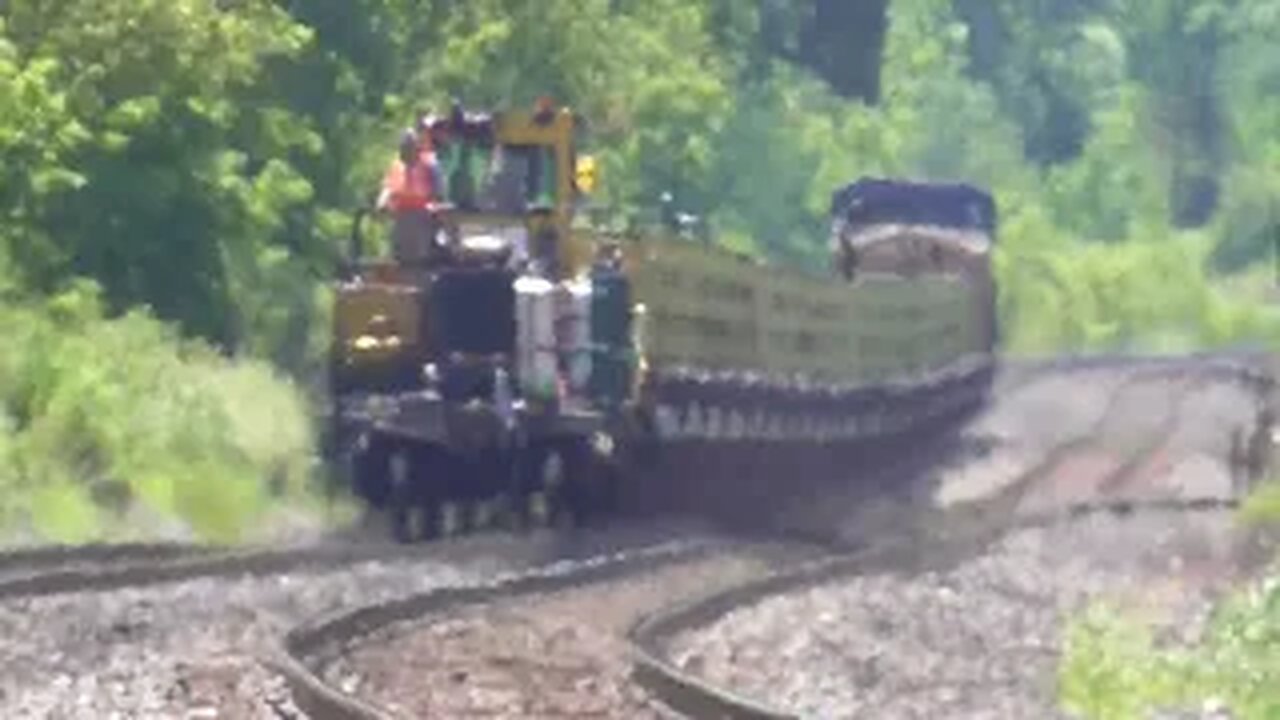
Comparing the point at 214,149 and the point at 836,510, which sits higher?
the point at 214,149

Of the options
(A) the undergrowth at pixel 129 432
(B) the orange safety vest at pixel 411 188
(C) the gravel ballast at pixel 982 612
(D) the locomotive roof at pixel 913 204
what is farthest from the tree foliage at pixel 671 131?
(C) the gravel ballast at pixel 982 612

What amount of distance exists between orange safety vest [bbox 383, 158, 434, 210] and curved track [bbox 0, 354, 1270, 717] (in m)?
3.24

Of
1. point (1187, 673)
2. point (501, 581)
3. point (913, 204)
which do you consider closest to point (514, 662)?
point (1187, 673)

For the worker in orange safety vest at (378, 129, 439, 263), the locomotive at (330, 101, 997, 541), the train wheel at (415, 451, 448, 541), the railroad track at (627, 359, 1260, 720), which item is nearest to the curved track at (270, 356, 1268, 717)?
the railroad track at (627, 359, 1260, 720)

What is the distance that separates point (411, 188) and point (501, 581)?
7.61m

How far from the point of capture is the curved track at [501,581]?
1617 centimetres

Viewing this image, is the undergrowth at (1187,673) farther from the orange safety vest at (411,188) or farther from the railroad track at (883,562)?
the orange safety vest at (411,188)

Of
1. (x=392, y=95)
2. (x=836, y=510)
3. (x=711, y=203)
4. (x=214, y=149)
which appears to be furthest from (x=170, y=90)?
(x=711, y=203)

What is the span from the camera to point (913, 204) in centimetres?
4638

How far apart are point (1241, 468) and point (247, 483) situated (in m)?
10.9

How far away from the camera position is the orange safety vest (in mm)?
28344

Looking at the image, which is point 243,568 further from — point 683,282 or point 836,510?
point 836,510

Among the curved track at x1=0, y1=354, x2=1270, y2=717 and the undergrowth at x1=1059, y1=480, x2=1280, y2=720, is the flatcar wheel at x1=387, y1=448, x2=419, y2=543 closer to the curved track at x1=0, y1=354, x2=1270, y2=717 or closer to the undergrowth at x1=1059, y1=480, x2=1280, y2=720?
the curved track at x1=0, y1=354, x2=1270, y2=717

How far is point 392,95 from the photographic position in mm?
44156
